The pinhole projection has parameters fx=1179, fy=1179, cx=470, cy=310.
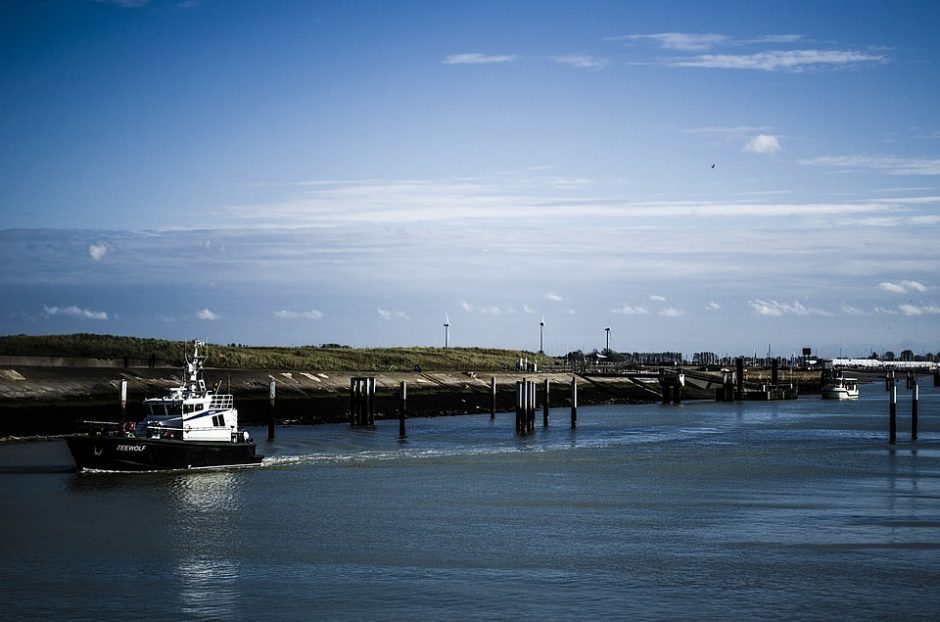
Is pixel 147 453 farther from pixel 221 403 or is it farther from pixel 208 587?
pixel 208 587

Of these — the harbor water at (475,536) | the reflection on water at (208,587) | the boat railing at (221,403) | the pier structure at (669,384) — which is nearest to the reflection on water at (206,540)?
the reflection on water at (208,587)

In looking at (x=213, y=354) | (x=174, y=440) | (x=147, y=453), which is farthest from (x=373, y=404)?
(x=213, y=354)

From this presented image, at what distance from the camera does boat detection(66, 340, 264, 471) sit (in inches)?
1893

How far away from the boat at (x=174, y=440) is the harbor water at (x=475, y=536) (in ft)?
2.37

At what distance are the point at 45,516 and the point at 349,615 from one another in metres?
16.9

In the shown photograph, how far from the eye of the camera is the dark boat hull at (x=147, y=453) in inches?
1889

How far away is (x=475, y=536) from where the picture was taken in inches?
1358

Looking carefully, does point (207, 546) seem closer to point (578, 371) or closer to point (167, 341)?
point (167, 341)

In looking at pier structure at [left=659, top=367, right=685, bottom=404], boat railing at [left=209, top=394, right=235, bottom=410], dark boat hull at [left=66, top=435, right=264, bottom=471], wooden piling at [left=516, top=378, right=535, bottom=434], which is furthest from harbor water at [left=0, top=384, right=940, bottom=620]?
pier structure at [left=659, top=367, right=685, bottom=404]

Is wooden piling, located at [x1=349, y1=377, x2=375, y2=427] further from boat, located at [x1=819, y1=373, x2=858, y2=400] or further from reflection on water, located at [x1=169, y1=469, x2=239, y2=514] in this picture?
boat, located at [x1=819, y1=373, x2=858, y2=400]

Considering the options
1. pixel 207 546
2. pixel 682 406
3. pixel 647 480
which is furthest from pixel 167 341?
pixel 207 546

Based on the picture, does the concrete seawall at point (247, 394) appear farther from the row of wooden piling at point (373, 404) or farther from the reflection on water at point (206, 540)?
the reflection on water at point (206, 540)

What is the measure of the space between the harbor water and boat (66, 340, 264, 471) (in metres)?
0.72

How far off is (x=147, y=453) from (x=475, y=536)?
64.6 feet
